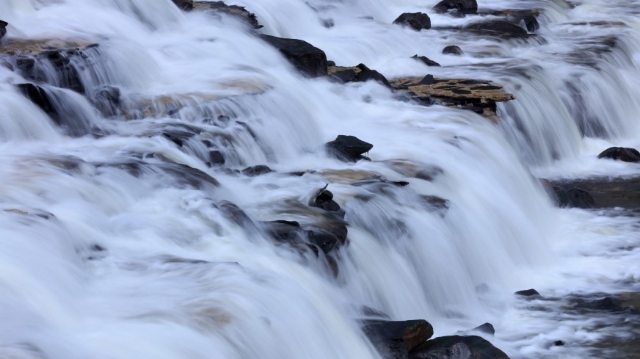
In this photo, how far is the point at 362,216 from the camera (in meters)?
8.39

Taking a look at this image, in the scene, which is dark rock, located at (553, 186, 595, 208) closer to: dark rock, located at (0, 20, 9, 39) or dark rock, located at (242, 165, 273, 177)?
dark rock, located at (242, 165, 273, 177)

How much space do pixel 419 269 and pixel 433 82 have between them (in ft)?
15.4

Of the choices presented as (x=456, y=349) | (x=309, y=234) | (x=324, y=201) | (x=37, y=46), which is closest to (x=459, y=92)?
(x=324, y=201)

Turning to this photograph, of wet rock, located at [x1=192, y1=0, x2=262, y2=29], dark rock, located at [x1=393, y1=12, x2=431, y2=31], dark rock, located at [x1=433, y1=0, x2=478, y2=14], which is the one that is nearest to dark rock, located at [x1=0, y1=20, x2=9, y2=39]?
wet rock, located at [x1=192, y1=0, x2=262, y2=29]

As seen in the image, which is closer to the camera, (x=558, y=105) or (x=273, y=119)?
(x=273, y=119)

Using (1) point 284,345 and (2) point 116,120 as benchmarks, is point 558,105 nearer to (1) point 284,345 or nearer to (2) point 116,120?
(2) point 116,120

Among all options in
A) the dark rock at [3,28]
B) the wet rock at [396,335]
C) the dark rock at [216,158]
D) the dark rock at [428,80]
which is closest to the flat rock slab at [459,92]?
the dark rock at [428,80]

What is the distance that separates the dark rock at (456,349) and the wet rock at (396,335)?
0.05 m

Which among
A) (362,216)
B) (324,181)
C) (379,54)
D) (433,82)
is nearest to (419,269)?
(362,216)

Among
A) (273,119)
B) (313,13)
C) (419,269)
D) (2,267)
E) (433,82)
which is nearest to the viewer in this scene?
(2,267)

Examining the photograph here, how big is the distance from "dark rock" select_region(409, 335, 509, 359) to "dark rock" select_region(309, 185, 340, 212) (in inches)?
61.2

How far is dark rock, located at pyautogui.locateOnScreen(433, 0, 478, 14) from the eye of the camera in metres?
17.4

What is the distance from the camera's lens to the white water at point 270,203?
614cm

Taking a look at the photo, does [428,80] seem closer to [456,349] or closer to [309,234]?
[309,234]
